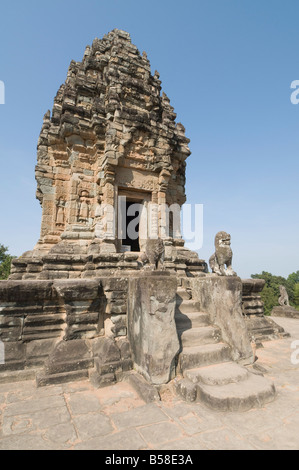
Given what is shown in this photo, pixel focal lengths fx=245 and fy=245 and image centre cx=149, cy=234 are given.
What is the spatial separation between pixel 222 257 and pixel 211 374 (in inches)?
79.7

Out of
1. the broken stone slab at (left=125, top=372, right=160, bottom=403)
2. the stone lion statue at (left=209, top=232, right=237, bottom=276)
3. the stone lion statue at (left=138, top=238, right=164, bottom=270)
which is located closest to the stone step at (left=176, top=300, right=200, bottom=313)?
the stone lion statue at (left=209, top=232, right=237, bottom=276)

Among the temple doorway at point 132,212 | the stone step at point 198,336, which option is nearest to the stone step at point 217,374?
the stone step at point 198,336

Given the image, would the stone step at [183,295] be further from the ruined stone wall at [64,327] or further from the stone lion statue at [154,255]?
the ruined stone wall at [64,327]

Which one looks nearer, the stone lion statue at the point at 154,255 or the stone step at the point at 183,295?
the stone lion statue at the point at 154,255

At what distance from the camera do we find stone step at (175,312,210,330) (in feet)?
13.8

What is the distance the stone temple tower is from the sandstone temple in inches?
1.2

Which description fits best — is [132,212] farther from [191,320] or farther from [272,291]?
[272,291]

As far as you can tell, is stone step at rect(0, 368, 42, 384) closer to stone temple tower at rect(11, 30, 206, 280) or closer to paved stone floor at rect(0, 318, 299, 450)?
paved stone floor at rect(0, 318, 299, 450)

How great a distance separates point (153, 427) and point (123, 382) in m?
1.22

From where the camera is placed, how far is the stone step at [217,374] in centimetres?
311

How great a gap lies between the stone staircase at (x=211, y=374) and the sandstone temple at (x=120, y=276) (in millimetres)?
16

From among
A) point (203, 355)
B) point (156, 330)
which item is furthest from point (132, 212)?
point (203, 355)
